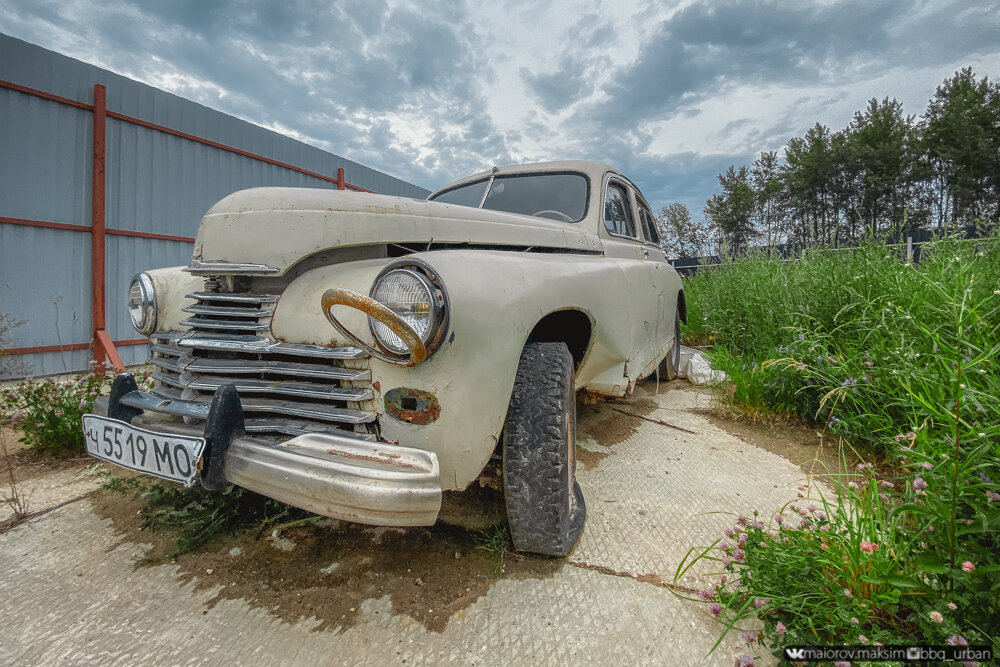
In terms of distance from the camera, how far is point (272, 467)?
4.00 ft

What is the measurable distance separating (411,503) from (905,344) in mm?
2664

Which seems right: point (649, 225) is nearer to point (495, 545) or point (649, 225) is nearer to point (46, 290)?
point (495, 545)

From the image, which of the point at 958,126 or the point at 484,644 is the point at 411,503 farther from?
the point at 958,126

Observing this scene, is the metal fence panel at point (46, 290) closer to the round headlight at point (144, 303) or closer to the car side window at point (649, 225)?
the round headlight at point (144, 303)

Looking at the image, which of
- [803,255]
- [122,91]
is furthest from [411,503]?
[122,91]

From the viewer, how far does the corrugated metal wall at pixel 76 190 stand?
4.54 m

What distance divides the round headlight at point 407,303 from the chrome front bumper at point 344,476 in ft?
0.96

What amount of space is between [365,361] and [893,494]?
1.80 meters

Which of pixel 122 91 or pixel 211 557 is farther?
pixel 122 91

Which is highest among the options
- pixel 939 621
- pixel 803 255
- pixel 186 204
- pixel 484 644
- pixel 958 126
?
pixel 958 126

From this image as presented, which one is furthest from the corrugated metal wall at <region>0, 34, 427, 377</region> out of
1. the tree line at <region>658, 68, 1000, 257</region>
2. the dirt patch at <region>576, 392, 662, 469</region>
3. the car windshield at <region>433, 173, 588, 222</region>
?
the tree line at <region>658, 68, 1000, 257</region>

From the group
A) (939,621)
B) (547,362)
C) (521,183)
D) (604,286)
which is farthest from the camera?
(521,183)

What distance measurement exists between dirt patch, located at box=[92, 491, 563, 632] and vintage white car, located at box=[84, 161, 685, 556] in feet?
0.78

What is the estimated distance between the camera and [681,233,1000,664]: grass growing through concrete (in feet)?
3.92
